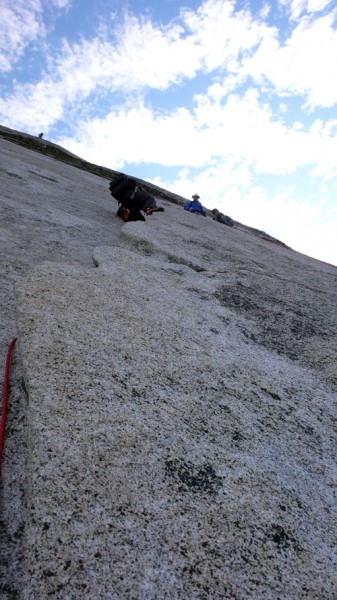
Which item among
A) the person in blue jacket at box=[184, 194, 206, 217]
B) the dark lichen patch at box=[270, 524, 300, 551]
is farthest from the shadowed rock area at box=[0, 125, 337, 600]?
the person in blue jacket at box=[184, 194, 206, 217]

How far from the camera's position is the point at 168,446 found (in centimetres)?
211

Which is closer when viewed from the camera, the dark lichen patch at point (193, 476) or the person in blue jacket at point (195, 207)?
the dark lichen patch at point (193, 476)

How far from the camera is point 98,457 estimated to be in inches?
75.3

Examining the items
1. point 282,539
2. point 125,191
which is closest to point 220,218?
point 125,191

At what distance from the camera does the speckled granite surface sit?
1582 mm

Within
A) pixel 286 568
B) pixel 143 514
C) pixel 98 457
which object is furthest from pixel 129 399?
pixel 286 568

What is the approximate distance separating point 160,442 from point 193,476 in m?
0.25

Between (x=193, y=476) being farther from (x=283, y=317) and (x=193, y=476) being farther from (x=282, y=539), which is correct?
(x=283, y=317)

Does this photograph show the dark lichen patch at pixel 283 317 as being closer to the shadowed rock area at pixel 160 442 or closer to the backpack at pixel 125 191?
the shadowed rock area at pixel 160 442

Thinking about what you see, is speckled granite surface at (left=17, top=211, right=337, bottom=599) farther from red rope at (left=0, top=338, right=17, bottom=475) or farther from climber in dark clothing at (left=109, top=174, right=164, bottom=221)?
climber in dark clothing at (left=109, top=174, right=164, bottom=221)

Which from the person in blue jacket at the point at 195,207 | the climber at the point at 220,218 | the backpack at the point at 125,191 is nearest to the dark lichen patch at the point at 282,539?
the backpack at the point at 125,191

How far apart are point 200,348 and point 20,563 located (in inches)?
74.0

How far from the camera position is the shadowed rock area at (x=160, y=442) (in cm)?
159

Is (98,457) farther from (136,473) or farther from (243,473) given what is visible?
(243,473)
